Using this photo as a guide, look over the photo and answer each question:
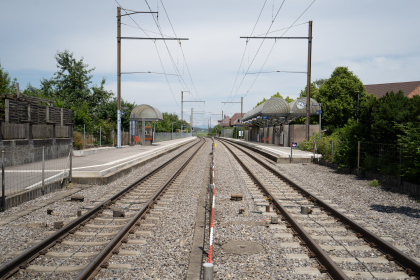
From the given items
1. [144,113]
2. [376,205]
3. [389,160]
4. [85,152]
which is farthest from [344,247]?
[144,113]

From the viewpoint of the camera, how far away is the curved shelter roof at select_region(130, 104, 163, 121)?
36.5 meters

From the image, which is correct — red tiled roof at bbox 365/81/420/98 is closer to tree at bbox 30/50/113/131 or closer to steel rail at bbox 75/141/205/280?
tree at bbox 30/50/113/131

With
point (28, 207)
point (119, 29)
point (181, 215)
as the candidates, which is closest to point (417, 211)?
point (181, 215)

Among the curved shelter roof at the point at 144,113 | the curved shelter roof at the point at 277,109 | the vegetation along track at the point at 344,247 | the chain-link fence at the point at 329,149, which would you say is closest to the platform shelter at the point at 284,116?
the curved shelter roof at the point at 277,109

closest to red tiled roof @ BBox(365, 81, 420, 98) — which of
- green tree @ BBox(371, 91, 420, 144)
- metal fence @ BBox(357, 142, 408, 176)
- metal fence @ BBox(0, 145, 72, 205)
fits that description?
metal fence @ BBox(357, 142, 408, 176)

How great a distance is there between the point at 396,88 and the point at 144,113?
60387mm

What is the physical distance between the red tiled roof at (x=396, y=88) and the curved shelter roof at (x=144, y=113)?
1764 inches

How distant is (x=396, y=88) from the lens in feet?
242

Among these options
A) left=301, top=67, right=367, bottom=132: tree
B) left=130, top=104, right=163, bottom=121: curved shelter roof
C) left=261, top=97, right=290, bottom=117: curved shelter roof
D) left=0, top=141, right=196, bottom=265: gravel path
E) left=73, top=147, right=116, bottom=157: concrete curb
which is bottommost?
left=0, top=141, right=196, bottom=265: gravel path

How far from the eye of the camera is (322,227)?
23.9 feet

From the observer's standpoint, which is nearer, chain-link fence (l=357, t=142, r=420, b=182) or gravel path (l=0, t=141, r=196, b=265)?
gravel path (l=0, t=141, r=196, b=265)

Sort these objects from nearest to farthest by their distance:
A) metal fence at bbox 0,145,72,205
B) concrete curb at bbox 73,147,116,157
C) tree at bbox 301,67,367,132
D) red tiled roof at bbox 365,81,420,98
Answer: metal fence at bbox 0,145,72,205
concrete curb at bbox 73,147,116,157
tree at bbox 301,67,367,132
red tiled roof at bbox 365,81,420,98

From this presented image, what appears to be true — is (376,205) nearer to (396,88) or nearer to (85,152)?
(85,152)

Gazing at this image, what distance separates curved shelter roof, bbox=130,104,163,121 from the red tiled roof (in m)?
44.8
